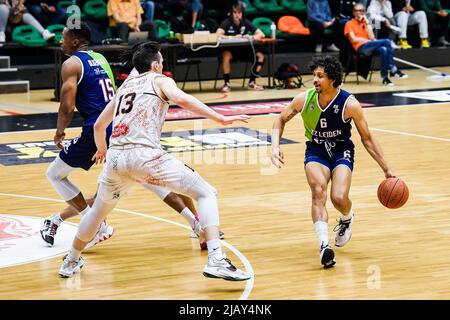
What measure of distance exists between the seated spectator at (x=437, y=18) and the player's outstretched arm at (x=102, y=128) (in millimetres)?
18168

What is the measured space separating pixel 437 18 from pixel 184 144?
41.5 feet

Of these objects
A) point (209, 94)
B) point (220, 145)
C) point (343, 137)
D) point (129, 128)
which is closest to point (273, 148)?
point (343, 137)

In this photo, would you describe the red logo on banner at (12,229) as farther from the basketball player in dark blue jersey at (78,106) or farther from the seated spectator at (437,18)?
the seated spectator at (437,18)

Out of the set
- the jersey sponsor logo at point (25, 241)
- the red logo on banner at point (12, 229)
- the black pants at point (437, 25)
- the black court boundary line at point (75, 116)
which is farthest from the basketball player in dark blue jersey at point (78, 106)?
the black pants at point (437, 25)

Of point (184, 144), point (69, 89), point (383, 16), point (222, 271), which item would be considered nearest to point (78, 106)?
point (69, 89)

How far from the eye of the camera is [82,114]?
28.4 ft

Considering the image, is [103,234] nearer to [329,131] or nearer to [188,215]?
[188,215]

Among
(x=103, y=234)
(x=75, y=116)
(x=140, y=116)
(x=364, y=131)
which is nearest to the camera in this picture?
(x=140, y=116)

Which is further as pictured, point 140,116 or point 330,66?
point 330,66

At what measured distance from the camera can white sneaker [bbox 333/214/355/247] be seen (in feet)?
27.5

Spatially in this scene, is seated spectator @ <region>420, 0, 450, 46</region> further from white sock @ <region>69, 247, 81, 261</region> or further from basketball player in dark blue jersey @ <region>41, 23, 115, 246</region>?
white sock @ <region>69, 247, 81, 261</region>

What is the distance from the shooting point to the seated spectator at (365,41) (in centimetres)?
2086

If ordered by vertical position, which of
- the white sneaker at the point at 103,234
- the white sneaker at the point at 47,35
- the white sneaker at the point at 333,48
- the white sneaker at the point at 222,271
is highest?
the white sneaker at the point at 222,271

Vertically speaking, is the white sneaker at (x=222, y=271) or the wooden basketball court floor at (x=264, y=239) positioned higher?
the white sneaker at (x=222, y=271)
